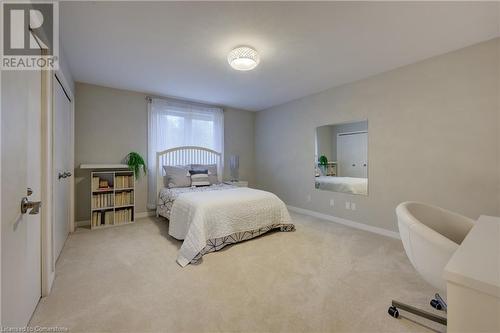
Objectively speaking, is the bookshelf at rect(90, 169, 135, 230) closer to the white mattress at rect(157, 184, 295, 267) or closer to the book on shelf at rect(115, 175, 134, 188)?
the book on shelf at rect(115, 175, 134, 188)

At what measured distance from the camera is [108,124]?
3699 millimetres

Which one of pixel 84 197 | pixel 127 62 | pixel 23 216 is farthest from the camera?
pixel 84 197

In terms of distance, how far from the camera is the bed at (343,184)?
11.0ft

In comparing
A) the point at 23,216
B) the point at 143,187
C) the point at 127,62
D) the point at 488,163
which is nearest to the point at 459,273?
the point at 23,216

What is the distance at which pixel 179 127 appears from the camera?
4332 millimetres

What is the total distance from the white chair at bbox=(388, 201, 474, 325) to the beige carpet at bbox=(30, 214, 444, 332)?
0.55ft

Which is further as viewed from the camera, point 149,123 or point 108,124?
point 149,123

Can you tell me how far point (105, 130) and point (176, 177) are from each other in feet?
4.72

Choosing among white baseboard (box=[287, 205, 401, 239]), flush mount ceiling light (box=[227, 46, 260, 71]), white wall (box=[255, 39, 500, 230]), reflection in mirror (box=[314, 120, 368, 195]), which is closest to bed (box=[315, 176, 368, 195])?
reflection in mirror (box=[314, 120, 368, 195])

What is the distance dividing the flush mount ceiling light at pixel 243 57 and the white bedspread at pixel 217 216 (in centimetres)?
165

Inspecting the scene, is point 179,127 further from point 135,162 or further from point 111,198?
point 111,198

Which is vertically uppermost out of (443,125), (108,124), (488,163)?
(108,124)

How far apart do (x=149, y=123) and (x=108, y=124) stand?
653 mm

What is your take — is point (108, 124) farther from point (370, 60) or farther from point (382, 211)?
point (382, 211)
